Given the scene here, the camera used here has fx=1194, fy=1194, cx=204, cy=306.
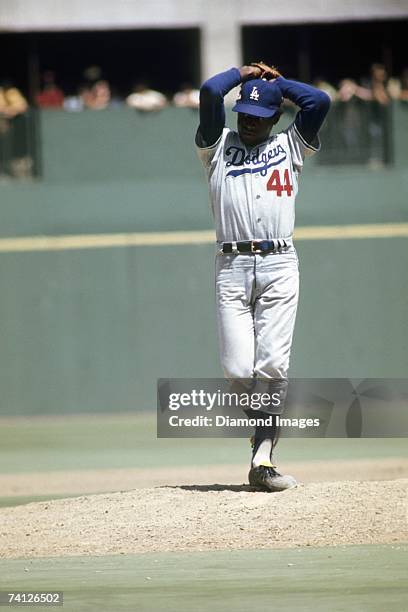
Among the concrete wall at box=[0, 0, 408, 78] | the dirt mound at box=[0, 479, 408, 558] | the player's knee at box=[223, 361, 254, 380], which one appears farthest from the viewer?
the concrete wall at box=[0, 0, 408, 78]

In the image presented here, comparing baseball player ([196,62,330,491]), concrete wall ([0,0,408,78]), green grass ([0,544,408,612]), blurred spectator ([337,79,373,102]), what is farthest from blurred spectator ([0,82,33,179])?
green grass ([0,544,408,612])

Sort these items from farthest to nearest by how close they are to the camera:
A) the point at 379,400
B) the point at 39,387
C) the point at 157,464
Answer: the point at 39,387, the point at 379,400, the point at 157,464

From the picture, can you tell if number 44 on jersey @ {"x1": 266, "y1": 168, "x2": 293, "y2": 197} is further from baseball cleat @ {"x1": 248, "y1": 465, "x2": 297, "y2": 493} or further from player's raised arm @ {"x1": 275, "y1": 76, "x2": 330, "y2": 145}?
baseball cleat @ {"x1": 248, "y1": 465, "x2": 297, "y2": 493}

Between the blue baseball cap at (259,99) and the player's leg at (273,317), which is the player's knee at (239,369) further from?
the blue baseball cap at (259,99)

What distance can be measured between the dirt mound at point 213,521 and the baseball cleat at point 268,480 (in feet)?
0.23

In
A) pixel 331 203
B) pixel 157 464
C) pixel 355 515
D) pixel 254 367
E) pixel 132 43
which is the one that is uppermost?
pixel 132 43

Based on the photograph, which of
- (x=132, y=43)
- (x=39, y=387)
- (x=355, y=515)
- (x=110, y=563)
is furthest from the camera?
(x=132, y=43)

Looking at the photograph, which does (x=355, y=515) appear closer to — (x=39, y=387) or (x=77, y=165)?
(x=39, y=387)

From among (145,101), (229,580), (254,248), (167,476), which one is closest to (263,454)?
(254,248)

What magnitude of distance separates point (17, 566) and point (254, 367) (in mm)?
1853

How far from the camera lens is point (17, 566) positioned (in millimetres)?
6371

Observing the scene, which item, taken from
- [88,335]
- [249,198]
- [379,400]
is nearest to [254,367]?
[249,198]

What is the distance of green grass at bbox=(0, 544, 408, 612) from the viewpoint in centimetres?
537

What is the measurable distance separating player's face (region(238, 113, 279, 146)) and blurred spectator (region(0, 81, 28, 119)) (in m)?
9.28
